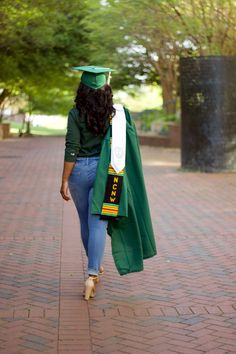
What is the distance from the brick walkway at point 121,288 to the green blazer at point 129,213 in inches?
14.2

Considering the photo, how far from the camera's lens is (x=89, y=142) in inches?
209

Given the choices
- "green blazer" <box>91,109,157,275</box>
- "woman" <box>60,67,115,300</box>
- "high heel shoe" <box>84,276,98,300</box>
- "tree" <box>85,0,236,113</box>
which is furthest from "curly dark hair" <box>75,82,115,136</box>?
"tree" <box>85,0,236,113</box>

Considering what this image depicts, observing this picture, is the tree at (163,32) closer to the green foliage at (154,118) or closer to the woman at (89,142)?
the green foliage at (154,118)

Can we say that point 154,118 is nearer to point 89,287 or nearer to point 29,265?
point 29,265

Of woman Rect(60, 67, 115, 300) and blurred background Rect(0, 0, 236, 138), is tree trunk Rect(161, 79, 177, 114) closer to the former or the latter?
blurred background Rect(0, 0, 236, 138)

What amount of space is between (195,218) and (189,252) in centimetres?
221

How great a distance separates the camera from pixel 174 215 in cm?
959

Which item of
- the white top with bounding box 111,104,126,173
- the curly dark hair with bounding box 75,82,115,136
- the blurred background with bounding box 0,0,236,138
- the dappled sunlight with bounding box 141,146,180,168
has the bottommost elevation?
the dappled sunlight with bounding box 141,146,180,168

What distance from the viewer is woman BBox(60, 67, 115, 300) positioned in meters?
5.23

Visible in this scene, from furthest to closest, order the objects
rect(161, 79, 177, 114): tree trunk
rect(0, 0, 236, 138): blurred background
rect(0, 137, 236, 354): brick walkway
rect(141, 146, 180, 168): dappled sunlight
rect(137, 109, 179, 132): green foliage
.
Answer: rect(161, 79, 177, 114): tree trunk, rect(137, 109, 179, 132): green foliage, rect(141, 146, 180, 168): dappled sunlight, rect(0, 0, 236, 138): blurred background, rect(0, 137, 236, 354): brick walkway

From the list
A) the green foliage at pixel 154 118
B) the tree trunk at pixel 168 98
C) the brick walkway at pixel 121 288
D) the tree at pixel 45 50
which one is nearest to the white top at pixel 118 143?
the brick walkway at pixel 121 288

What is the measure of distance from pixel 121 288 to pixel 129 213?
78cm

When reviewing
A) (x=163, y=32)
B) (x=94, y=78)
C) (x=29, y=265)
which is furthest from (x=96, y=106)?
(x=163, y=32)

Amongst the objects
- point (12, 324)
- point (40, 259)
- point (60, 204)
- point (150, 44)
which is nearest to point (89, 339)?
point (12, 324)
